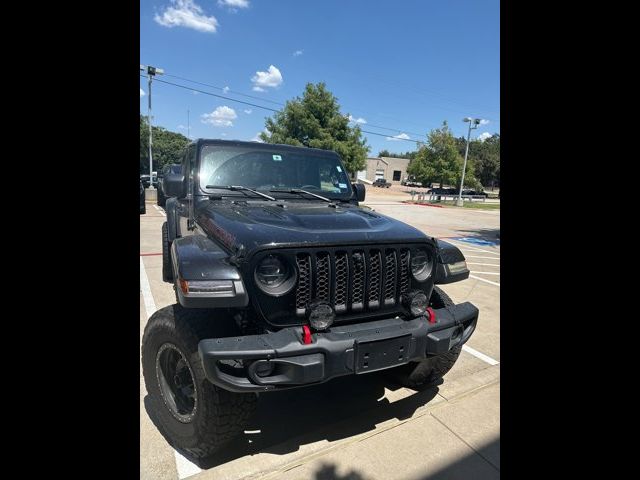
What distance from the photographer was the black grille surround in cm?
206

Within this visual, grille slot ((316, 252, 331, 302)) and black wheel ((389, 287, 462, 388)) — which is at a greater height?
grille slot ((316, 252, 331, 302))

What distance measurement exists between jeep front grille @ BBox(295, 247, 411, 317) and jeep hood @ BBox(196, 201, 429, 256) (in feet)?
0.27

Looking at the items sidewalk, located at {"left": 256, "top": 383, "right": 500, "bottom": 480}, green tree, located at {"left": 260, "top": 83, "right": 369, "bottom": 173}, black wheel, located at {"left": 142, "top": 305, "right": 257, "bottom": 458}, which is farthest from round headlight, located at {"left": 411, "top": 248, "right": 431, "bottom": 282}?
green tree, located at {"left": 260, "top": 83, "right": 369, "bottom": 173}

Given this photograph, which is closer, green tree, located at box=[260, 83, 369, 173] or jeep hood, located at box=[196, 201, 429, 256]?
jeep hood, located at box=[196, 201, 429, 256]

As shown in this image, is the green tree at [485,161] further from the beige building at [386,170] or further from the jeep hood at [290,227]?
the jeep hood at [290,227]

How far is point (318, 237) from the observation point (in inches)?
83.5

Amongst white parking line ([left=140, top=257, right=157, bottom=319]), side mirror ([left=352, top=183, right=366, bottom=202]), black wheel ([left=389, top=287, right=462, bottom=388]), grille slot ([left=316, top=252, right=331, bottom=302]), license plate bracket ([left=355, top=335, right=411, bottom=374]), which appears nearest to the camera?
license plate bracket ([left=355, top=335, right=411, bottom=374])

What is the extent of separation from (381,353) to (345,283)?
429mm

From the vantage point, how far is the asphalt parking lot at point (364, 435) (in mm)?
2191

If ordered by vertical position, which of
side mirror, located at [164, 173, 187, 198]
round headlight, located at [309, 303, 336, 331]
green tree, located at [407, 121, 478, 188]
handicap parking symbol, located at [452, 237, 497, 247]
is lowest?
handicap parking symbol, located at [452, 237, 497, 247]

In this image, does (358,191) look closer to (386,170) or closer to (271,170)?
(271,170)

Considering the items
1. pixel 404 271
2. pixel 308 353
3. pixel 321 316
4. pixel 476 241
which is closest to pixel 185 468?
pixel 308 353

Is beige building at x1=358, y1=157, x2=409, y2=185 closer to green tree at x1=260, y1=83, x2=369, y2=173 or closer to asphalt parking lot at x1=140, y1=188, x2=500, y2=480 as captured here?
green tree at x1=260, y1=83, x2=369, y2=173

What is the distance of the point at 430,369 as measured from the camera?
2885 mm
